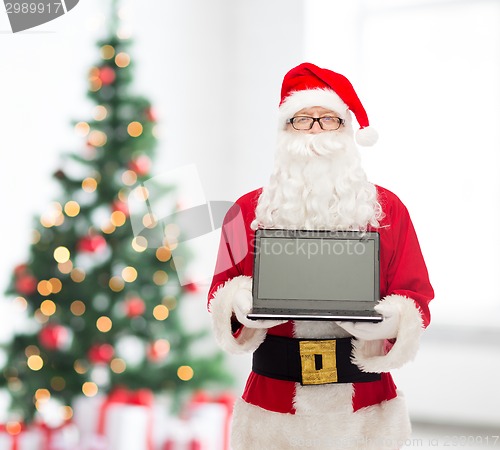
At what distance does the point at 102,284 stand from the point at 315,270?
62.3 inches

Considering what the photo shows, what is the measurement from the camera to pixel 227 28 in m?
4.31

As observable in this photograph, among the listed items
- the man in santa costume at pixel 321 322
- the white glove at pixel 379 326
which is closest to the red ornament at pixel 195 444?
the man in santa costume at pixel 321 322

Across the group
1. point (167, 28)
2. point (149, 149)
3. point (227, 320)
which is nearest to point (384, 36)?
point (167, 28)

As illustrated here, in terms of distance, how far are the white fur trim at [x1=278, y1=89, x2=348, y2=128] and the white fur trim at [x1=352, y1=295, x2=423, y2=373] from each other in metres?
0.54

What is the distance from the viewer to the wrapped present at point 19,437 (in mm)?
2789

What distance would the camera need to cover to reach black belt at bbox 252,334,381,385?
1.68 metres

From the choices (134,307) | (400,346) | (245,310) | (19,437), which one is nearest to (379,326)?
(400,346)

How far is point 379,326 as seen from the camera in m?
1.61

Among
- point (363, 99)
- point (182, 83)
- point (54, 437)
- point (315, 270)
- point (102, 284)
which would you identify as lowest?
point (54, 437)

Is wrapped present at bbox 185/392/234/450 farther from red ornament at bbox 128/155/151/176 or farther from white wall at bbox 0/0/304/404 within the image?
red ornament at bbox 128/155/151/176

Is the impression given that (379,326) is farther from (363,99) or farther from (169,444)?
(363,99)

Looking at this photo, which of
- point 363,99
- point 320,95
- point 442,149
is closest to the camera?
point 320,95

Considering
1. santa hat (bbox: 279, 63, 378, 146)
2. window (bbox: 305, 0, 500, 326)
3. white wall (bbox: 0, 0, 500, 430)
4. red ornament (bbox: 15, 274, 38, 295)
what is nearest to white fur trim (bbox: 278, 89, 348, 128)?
santa hat (bbox: 279, 63, 378, 146)

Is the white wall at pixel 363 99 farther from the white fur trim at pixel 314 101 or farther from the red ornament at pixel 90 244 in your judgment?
the white fur trim at pixel 314 101
